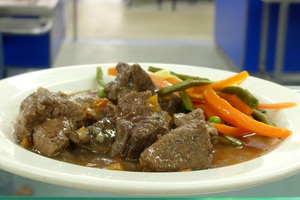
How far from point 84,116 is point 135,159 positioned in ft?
0.64

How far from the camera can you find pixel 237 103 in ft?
4.77

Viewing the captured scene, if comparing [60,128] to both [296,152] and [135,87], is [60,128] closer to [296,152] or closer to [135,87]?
[135,87]

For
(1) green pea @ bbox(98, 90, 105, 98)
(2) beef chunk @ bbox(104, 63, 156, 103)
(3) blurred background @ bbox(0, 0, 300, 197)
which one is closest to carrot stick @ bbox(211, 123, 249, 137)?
(2) beef chunk @ bbox(104, 63, 156, 103)

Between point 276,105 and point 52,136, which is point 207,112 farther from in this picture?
point 52,136

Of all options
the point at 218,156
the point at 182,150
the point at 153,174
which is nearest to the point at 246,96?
the point at 218,156

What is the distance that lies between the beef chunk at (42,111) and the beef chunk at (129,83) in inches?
6.7

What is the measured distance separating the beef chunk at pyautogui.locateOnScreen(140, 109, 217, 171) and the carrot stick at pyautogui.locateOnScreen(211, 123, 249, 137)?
12 centimetres

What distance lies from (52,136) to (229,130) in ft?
1.40

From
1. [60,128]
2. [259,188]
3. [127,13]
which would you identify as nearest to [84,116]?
[60,128]

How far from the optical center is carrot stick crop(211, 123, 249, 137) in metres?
1.32

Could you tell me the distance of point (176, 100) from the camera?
145 centimetres

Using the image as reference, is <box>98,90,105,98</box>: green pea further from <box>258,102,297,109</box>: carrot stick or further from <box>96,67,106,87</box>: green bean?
<box>258,102,297,109</box>: carrot stick

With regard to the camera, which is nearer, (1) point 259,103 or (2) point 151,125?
(2) point 151,125

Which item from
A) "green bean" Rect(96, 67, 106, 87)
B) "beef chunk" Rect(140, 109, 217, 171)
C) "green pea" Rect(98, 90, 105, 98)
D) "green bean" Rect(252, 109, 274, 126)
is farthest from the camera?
"green bean" Rect(96, 67, 106, 87)
